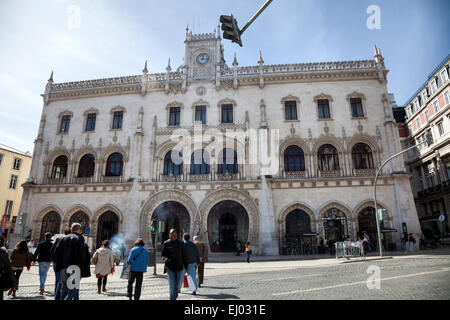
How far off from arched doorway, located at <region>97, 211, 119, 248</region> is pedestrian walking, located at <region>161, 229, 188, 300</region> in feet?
70.7

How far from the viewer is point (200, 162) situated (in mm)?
26625

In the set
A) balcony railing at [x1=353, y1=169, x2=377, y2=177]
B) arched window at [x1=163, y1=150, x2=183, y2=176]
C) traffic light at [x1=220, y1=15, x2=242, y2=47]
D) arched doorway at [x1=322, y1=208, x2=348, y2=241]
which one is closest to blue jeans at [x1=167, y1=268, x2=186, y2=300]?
traffic light at [x1=220, y1=15, x2=242, y2=47]

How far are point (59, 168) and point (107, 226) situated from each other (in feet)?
28.2

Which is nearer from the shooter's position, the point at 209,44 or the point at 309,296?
the point at 309,296

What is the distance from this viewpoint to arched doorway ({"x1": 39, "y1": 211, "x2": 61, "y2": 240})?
89.5 ft

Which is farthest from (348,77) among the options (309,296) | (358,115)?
(309,296)

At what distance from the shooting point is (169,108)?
28.8 meters

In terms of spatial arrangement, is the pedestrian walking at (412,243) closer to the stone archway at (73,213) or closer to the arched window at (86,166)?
the stone archway at (73,213)

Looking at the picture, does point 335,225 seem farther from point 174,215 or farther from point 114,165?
point 114,165

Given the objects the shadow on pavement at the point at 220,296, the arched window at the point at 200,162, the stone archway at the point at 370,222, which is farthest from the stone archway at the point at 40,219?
the stone archway at the point at 370,222

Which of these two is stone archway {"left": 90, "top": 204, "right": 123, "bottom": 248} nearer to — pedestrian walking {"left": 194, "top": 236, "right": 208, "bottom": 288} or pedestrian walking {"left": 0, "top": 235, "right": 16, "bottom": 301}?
pedestrian walking {"left": 194, "top": 236, "right": 208, "bottom": 288}

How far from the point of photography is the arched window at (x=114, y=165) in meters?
27.8
